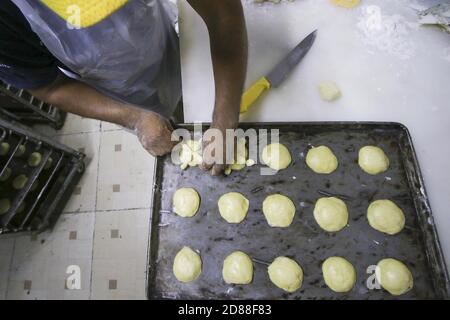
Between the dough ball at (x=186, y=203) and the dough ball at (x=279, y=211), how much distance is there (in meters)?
0.24

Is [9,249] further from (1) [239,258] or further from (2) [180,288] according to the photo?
(1) [239,258]

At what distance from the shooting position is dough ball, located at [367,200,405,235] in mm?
988

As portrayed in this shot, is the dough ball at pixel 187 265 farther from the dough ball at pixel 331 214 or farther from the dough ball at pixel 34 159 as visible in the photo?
the dough ball at pixel 34 159

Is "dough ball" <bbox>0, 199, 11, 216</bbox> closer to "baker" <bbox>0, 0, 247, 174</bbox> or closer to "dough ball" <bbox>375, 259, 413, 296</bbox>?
"baker" <bbox>0, 0, 247, 174</bbox>

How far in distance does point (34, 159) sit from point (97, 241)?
2.02 ft

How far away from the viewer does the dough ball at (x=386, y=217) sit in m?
0.99

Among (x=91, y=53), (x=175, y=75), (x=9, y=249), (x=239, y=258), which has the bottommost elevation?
(x=239, y=258)

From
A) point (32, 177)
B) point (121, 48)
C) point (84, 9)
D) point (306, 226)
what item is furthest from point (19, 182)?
point (306, 226)

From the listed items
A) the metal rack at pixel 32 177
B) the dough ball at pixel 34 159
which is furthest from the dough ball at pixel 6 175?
the dough ball at pixel 34 159

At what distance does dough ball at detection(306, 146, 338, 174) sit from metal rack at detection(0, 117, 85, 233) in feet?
4.85

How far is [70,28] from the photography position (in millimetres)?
846

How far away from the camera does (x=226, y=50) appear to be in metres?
0.96

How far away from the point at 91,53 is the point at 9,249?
1.80 meters
